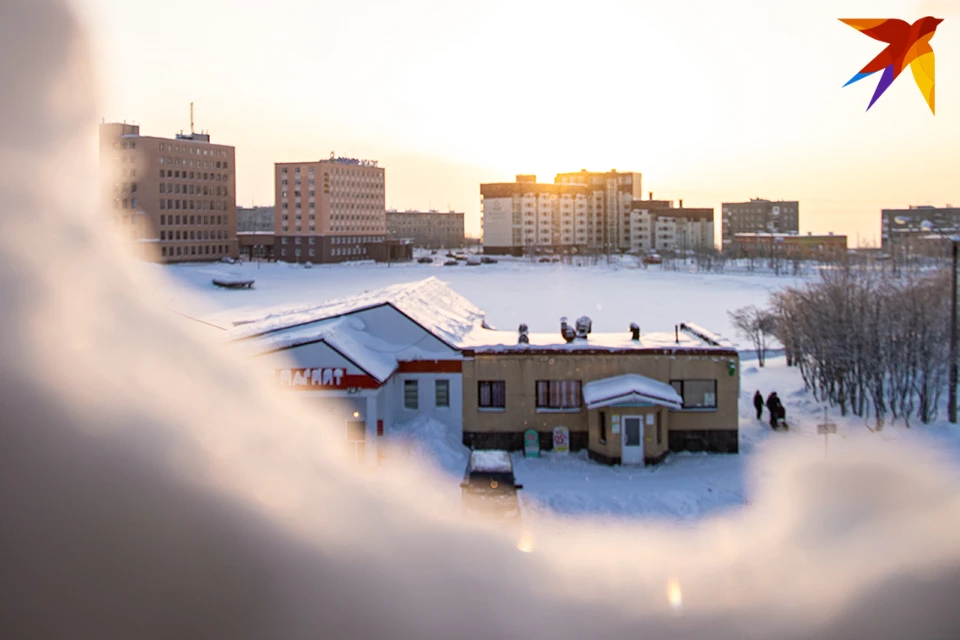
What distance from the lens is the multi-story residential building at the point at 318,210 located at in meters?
40.7

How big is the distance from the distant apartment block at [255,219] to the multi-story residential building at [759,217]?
39306mm

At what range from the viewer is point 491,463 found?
5.16 metres

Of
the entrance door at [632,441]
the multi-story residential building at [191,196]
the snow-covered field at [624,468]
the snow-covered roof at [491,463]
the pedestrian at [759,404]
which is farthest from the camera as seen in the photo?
the multi-story residential building at [191,196]

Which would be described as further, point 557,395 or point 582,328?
point 582,328

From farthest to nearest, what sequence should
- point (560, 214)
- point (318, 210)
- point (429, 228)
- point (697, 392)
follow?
point (429, 228)
point (560, 214)
point (318, 210)
point (697, 392)

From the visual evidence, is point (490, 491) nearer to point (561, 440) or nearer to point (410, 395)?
point (561, 440)

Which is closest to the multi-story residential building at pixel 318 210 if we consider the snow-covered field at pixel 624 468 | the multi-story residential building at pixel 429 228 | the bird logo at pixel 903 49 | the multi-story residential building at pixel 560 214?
the multi-story residential building at pixel 560 214

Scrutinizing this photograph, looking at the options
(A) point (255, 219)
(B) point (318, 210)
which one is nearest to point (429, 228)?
(A) point (255, 219)

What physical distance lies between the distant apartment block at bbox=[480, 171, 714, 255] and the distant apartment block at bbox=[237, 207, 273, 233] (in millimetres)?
22858

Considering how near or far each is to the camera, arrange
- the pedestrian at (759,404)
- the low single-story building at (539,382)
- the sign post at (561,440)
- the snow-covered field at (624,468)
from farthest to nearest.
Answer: the pedestrian at (759,404)
the sign post at (561,440)
the low single-story building at (539,382)
the snow-covered field at (624,468)

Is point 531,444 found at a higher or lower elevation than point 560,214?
lower

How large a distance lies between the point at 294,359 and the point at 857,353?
6.19 metres

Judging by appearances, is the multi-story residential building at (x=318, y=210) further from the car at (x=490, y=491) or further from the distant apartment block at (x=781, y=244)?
the car at (x=490, y=491)

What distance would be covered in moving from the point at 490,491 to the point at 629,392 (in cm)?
247
